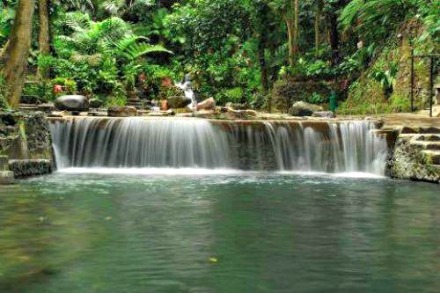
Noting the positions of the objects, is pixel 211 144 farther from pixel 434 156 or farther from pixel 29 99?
pixel 29 99

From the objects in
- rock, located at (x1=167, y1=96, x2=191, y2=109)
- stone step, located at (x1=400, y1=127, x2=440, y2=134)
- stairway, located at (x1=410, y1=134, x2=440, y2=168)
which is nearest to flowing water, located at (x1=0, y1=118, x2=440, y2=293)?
stairway, located at (x1=410, y1=134, x2=440, y2=168)

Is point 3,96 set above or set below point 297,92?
above

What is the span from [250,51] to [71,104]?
12.6 meters

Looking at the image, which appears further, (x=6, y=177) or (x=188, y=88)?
(x=188, y=88)

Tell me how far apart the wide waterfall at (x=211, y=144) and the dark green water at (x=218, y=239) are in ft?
13.9

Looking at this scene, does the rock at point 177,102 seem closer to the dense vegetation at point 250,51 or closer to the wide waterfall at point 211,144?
the dense vegetation at point 250,51

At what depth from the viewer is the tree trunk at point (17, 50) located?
1619cm

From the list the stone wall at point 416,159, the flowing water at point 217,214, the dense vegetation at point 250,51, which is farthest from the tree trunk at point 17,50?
the stone wall at point 416,159

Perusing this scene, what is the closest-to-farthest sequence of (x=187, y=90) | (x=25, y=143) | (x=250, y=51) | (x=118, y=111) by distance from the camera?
(x=25, y=143) → (x=118, y=111) → (x=250, y=51) → (x=187, y=90)

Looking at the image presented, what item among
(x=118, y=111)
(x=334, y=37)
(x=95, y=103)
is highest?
(x=334, y=37)

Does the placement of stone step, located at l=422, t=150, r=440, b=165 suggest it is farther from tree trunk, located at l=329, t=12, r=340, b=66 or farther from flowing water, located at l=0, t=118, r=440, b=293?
tree trunk, located at l=329, t=12, r=340, b=66

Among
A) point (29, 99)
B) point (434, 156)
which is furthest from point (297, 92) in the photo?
point (434, 156)

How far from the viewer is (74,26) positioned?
31.4 m

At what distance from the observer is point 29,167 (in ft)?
47.0
